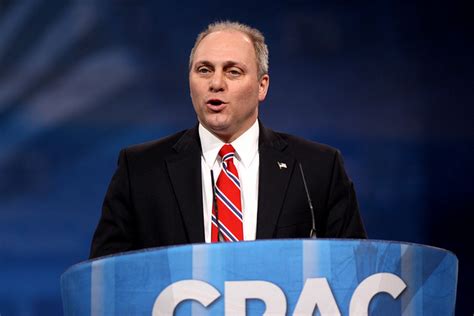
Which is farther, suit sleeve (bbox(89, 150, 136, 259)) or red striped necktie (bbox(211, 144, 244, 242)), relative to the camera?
suit sleeve (bbox(89, 150, 136, 259))

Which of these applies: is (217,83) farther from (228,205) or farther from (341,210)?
(341,210)

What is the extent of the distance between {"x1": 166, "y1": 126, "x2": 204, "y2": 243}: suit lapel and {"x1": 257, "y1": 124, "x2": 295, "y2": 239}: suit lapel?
0.14 m

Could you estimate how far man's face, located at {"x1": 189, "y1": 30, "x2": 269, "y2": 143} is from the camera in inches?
84.3

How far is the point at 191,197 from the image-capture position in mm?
2090

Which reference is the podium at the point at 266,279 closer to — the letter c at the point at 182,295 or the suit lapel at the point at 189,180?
the letter c at the point at 182,295

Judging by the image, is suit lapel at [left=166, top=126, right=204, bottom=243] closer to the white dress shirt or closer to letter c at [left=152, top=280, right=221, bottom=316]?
the white dress shirt

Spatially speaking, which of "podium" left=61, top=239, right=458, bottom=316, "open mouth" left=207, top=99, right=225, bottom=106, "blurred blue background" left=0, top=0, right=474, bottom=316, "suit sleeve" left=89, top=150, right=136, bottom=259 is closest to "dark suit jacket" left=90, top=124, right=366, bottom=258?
"suit sleeve" left=89, top=150, right=136, bottom=259

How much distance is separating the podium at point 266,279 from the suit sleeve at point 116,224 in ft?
2.25

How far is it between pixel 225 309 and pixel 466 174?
2.07 meters

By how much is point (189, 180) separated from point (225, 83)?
0.25 metres

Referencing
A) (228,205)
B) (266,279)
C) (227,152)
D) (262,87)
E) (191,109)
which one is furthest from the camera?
(191,109)

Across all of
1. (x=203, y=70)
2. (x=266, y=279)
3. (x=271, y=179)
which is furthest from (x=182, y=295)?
(x=203, y=70)

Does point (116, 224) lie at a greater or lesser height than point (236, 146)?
lesser

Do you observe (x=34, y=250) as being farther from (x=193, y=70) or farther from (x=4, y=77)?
(x=193, y=70)
